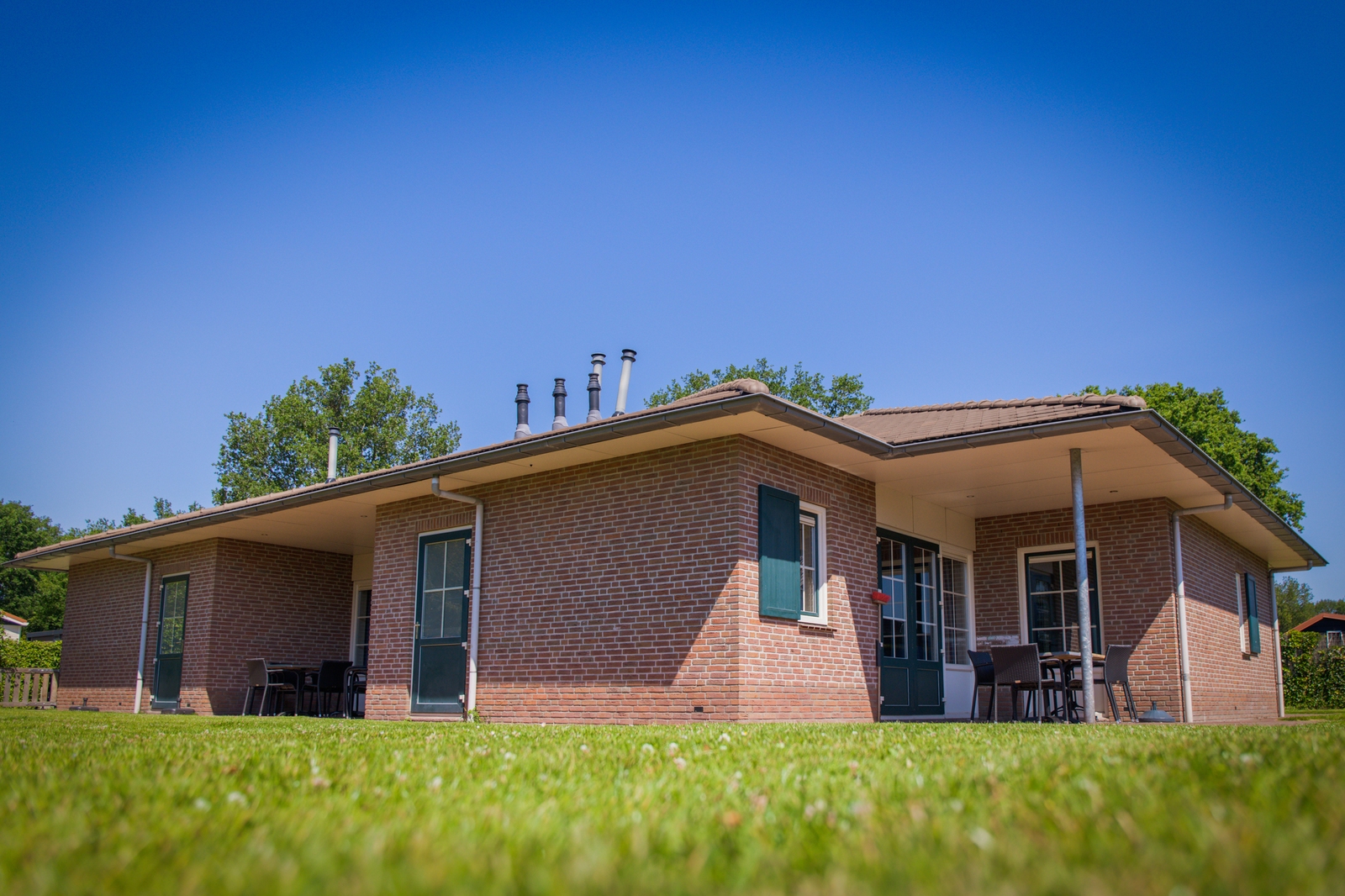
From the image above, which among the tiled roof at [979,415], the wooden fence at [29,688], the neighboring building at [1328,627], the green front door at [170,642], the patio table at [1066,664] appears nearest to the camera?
the tiled roof at [979,415]

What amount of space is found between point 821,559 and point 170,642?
11035 millimetres

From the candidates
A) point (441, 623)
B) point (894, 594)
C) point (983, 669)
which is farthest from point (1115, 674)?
point (441, 623)

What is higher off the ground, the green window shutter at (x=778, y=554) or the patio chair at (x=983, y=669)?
the green window shutter at (x=778, y=554)

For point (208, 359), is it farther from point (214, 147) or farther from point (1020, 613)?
point (1020, 613)

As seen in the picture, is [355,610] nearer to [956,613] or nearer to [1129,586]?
[956,613]

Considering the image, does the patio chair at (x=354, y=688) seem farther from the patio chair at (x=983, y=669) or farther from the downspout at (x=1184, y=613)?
the downspout at (x=1184, y=613)

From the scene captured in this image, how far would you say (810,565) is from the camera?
A: 970cm

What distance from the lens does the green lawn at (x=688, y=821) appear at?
5.14 ft

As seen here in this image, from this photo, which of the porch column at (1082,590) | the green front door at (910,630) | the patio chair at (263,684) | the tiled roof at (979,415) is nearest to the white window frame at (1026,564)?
the green front door at (910,630)

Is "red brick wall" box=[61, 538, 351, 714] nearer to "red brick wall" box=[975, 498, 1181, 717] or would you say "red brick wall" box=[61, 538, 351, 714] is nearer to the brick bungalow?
the brick bungalow

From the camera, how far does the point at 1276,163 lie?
704 inches

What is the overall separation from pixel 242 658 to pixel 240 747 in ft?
35.2

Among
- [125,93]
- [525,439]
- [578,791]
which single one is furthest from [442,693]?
[125,93]

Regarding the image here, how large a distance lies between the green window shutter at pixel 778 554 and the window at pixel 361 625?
29.5ft
